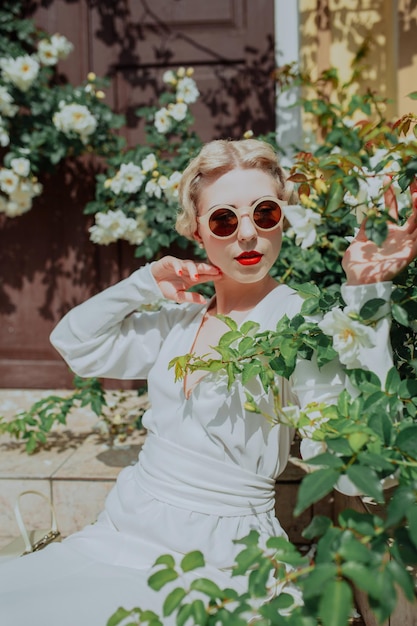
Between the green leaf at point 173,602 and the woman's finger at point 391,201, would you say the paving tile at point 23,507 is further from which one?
the woman's finger at point 391,201

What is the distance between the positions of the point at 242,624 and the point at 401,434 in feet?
1.38

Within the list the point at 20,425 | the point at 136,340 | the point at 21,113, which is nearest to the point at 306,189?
the point at 136,340

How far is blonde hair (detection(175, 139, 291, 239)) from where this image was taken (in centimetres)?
175

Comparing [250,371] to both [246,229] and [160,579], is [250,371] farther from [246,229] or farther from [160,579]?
[160,579]

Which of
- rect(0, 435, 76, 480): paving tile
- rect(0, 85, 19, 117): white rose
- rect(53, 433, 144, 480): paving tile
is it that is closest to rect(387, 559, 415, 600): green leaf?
rect(53, 433, 144, 480): paving tile

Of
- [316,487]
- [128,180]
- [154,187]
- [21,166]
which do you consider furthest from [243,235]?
[21,166]

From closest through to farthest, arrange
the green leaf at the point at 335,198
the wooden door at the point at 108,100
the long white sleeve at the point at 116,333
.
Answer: the green leaf at the point at 335,198 < the long white sleeve at the point at 116,333 < the wooden door at the point at 108,100

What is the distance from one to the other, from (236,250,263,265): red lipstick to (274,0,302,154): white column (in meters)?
1.80

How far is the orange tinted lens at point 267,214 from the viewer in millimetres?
1668

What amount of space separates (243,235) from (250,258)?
0.07 metres

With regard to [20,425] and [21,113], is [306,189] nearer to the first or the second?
[20,425]

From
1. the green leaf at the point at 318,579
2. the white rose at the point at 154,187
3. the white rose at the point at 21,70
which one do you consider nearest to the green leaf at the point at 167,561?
the green leaf at the point at 318,579

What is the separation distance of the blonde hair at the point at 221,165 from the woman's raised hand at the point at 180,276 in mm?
113

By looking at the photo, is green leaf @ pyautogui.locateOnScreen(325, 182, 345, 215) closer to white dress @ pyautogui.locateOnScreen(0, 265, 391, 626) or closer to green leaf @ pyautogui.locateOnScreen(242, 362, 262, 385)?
white dress @ pyautogui.locateOnScreen(0, 265, 391, 626)
